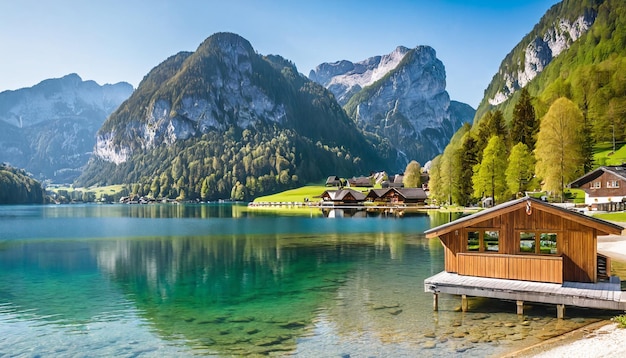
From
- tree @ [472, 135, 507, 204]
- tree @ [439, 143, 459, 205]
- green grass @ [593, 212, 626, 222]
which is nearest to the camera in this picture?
green grass @ [593, 212, 626, 222]

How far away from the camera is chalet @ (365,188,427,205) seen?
516 ft

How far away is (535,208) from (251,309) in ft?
54.4

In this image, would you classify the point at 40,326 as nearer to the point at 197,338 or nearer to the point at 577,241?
the point at 197,338

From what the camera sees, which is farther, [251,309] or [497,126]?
[497,126]

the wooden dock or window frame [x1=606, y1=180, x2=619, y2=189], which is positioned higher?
window frame [x1=606, y1=180, x2=619, y2=189]

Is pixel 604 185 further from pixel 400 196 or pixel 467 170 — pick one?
pixel 400 196

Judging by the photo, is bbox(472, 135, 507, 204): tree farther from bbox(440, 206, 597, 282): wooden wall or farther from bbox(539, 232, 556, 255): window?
bbox(440, 206, 597, 282): wooden wall

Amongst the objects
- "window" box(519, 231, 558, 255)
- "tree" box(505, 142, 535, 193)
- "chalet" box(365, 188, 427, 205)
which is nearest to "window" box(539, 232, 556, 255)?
"window" box(519, 231, 558, 255)

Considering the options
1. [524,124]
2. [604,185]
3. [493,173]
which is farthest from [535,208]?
[524,124]

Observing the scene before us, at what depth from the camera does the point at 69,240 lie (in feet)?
232

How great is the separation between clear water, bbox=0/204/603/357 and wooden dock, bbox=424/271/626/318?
103 centimetres

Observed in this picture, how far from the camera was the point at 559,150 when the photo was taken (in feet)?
273

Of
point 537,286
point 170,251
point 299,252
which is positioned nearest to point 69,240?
point 170,251

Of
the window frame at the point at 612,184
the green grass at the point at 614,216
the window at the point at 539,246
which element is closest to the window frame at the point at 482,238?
the window at the point at 539,246
